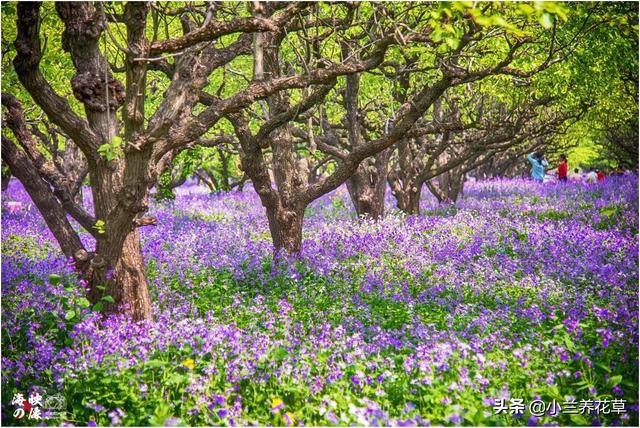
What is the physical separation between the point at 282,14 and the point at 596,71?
8.34 metres

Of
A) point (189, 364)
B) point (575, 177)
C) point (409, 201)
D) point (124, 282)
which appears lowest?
point (189, 364)

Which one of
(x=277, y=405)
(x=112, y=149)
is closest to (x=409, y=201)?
(x=112, y=149)

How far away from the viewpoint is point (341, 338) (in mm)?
6582

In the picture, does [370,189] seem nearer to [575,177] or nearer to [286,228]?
[286,228]

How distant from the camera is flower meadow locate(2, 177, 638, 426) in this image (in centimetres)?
556

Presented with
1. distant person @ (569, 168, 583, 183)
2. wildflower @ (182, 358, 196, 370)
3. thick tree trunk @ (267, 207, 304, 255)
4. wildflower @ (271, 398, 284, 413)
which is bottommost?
wildflower @ (271, 398, 284, 413)

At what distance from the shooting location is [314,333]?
24.5 feet

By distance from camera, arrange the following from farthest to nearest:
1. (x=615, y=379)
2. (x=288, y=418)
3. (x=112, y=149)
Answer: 1. (x=112, y=149)
2. (x=615, y=379)
3. (x=288, y=418)

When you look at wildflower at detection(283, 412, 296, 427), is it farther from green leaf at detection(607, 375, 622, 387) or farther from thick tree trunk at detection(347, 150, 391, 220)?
thick tree trunk at detection(347, 150, 391, 220)

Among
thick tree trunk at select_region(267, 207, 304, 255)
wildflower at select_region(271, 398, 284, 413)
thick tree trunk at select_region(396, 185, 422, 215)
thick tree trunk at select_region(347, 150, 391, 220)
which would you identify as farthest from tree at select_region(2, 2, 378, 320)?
thick tree trunk at select_region(396, 185, 422, 215)

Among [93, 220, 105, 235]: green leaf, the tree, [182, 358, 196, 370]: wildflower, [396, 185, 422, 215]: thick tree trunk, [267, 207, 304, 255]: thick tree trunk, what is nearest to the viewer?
[182, 358, 196, 370]: wildflower

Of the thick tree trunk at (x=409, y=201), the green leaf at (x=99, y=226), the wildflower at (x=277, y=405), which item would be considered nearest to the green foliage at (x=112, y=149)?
the green leaf at (x=99, y=226)

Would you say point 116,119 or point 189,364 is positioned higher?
point 116,119

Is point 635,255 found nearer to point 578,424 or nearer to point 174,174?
point 578,424
